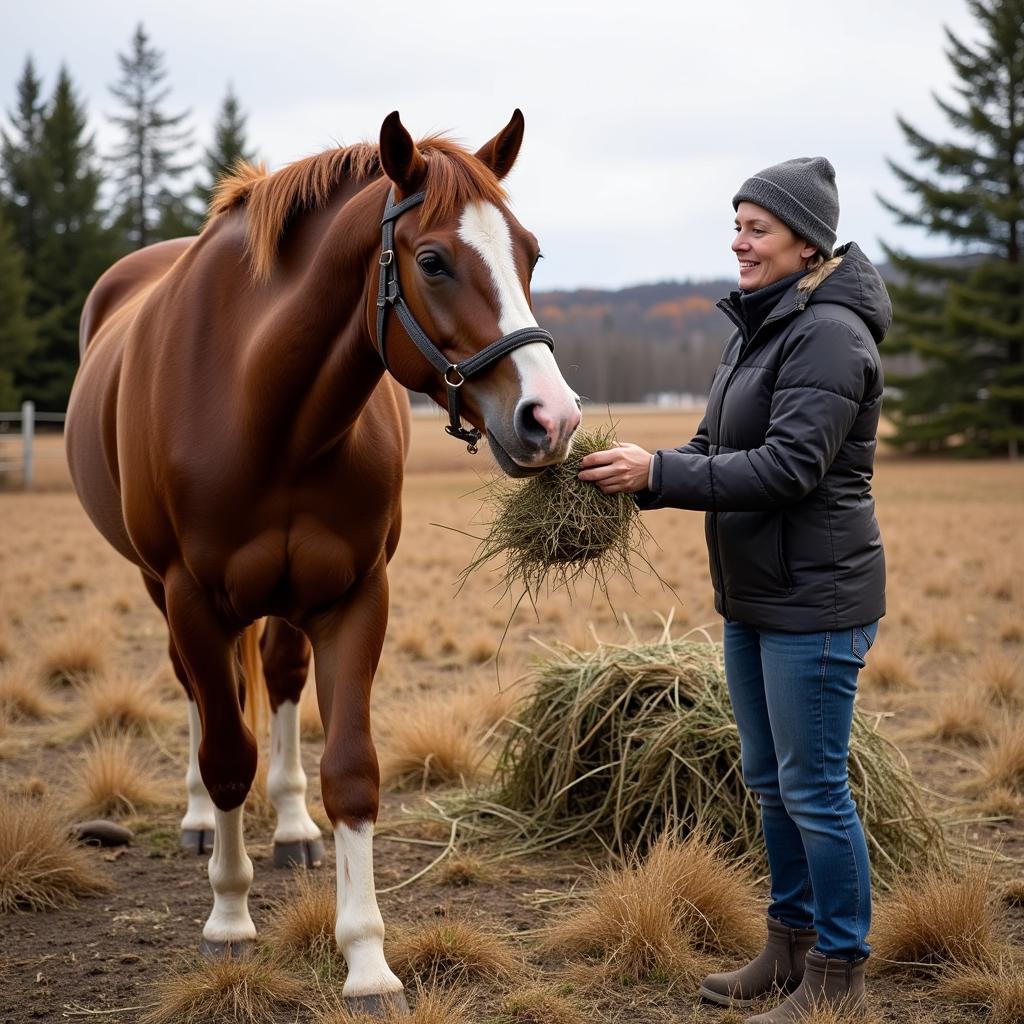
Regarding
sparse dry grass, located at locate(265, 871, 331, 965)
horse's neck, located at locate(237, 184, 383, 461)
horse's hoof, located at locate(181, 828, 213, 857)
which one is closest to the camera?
horse's neck, located at locate(237, 184, 383, 461)

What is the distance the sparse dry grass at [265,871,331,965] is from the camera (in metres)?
3.52

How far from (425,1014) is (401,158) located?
2.33 m

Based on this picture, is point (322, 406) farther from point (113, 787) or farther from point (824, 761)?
point (113, 787)

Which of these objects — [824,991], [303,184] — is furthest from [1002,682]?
[303,184]

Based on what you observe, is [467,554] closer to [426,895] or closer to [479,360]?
[426,895]

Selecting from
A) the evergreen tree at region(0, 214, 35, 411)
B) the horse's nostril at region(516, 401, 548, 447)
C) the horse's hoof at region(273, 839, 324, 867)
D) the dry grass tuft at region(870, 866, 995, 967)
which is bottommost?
the horse's hoof at region(273, 839, 324, 867)

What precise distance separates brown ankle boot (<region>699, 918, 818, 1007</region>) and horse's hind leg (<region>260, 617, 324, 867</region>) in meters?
2.04

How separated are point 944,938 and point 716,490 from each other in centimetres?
Result: 171

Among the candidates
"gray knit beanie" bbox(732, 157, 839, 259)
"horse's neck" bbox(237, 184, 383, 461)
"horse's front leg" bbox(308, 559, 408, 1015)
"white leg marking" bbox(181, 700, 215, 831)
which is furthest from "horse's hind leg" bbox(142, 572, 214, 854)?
"gray knit beanie" bbox(732, 157, 839, 259)

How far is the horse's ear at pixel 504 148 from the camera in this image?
3.26 m

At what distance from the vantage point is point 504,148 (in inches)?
130

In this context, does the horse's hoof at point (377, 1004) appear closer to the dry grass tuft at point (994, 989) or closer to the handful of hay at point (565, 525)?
the handful of hay at point (565, 525)

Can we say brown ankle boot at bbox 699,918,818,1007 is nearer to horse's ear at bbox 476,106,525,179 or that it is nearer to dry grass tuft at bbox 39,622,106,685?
horse's ear at bbox 476,106,525,179

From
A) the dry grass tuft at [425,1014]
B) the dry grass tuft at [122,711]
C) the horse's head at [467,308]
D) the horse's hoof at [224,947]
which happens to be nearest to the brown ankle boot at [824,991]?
the dry grass tuft at [425,1014]
